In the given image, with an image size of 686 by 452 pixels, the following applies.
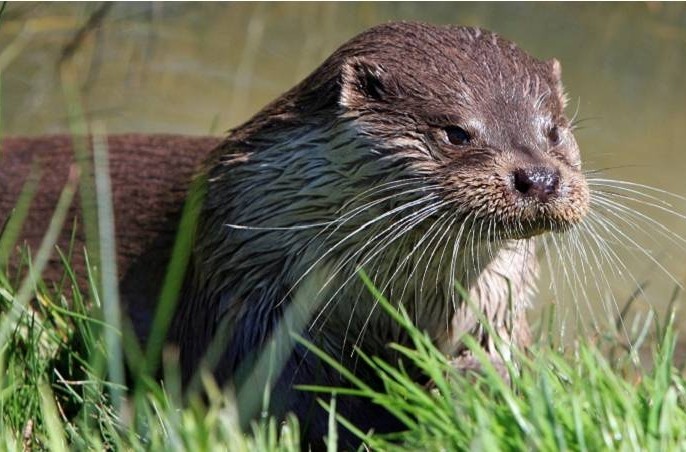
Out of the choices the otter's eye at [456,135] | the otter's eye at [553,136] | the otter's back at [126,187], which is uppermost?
the otter's eye at [553,136]

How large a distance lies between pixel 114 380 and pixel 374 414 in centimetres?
143

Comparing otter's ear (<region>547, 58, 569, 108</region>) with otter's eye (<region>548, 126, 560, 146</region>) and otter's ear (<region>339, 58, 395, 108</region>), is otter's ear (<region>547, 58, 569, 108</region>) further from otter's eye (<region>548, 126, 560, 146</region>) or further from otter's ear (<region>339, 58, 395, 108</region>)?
otter's ear (<region>339, 58, 395, 108</region>)

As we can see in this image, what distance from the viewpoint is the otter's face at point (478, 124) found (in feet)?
9.86

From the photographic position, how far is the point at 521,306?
3590 mm

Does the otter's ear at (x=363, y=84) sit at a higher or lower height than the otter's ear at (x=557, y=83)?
lower

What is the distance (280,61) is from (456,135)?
13.6ft

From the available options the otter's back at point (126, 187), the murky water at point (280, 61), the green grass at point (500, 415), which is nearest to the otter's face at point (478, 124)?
the green grass at point (500, 415)

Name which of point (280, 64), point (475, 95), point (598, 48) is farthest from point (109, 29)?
point (475, 95)

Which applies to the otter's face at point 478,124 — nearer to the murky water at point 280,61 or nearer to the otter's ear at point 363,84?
the otter's ear at point 363,84

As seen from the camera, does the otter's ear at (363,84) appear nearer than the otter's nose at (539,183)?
No

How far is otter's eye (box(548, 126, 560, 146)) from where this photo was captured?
10.7ft

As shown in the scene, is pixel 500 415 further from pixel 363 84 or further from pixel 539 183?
pixel 363 84

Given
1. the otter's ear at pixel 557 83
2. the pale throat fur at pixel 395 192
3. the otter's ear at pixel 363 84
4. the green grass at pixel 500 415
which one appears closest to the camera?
the green grass at pixel 500 415

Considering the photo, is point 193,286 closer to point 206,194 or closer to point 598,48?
point 206,194
